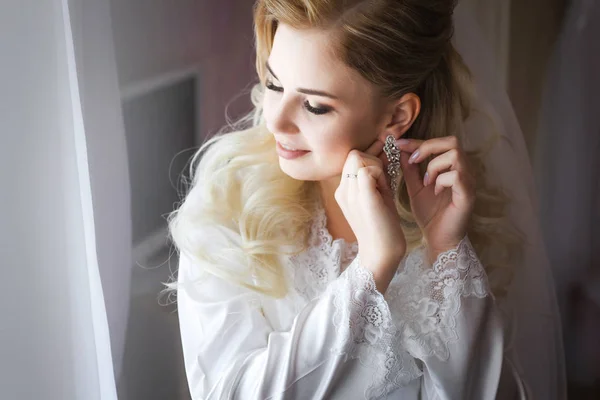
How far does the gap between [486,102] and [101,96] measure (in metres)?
0.68

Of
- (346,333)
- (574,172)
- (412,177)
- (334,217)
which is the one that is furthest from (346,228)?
(574,172)

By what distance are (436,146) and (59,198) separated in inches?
23.3

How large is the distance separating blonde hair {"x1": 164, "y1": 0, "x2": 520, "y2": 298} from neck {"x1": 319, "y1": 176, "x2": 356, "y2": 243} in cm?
3

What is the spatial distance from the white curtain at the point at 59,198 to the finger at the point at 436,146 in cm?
49

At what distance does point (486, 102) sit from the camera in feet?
4.20

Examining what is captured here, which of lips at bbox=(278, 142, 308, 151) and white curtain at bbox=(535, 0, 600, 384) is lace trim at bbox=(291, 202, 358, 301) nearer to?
lips at bbox=(278, 142, 308, 151)

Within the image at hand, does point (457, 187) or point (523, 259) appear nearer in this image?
point (457, 187)

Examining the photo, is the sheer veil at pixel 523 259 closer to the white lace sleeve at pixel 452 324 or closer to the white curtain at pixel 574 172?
the white curtain at pixel 574 172

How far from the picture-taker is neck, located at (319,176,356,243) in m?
1.24

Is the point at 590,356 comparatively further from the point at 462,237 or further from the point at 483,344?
the point at 462,237

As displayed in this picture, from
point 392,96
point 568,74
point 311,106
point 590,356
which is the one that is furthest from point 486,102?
point 590,356

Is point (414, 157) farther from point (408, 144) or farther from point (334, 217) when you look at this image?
point (334, 217)

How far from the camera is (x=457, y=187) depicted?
1.11m

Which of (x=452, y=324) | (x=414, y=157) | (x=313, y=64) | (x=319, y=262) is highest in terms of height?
(x=313, y=64)
